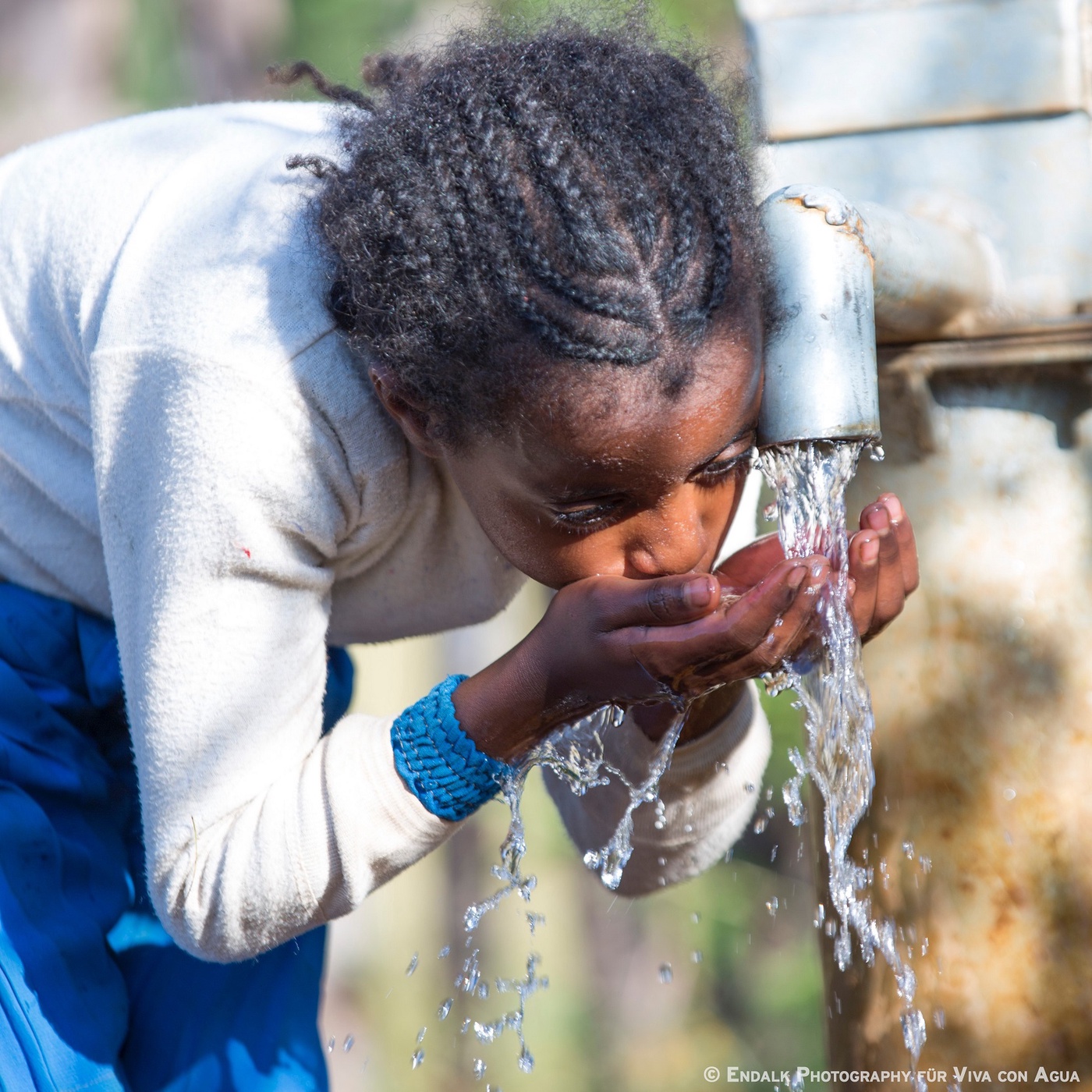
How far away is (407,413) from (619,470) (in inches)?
9.9

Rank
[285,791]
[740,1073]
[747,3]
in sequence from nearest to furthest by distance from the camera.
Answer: [285,791]
[747,3]
[740,1073]

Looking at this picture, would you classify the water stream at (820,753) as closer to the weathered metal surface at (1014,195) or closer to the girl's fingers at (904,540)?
the girl's fingers at (904,540)

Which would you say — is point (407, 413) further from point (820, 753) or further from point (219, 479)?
point (820, 753)

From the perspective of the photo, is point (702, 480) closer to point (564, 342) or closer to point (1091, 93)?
point (564, 342)

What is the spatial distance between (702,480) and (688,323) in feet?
0.59

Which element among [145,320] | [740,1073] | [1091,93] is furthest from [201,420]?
[740,1073]

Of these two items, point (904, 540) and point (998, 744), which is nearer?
point (904, 540)

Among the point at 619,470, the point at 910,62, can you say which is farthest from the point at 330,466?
the point at 910,62

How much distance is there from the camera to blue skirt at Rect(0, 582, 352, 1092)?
160 centimetres

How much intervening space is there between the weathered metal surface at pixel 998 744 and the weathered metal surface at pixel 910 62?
350 mm

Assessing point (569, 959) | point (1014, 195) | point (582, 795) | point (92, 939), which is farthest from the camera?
Result: point (569, 959)

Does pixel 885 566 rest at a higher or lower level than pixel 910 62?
lower

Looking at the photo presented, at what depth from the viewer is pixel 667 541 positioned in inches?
56.0

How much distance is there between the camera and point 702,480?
1.43m
